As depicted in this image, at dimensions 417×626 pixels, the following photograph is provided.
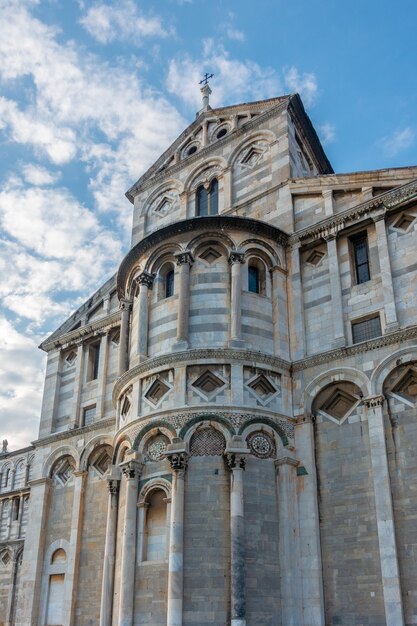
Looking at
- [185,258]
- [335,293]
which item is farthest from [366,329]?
[185,258]

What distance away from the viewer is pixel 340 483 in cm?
1648

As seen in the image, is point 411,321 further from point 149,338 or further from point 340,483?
point 149,338

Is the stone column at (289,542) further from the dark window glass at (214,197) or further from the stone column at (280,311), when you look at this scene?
the dark window glass at (214,197)

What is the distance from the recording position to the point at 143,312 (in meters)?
20.1

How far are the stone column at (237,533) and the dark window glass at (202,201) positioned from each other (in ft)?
34.0

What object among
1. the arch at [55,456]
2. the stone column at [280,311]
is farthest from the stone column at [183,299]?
the arch at [55,456]

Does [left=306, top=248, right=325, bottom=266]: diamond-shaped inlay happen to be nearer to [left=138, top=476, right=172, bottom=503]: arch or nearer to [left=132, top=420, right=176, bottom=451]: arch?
[left=132, top=420, right=176, bottom=451]: arch

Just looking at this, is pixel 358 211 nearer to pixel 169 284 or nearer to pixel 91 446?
pixel 169 284

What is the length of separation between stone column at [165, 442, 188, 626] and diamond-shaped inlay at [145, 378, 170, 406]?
1684 millimetres

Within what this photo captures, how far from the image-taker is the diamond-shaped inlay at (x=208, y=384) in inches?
699

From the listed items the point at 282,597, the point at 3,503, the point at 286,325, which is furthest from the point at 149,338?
the point at 3,503

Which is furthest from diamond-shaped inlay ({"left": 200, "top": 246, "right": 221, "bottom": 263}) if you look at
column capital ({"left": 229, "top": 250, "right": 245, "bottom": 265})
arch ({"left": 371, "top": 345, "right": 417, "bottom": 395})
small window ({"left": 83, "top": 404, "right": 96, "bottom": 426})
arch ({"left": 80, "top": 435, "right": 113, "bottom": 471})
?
small window ({"left": 83, "top": 404, "right": 96, "bottom": 426})

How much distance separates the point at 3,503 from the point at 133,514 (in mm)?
31877

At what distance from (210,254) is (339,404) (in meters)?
6.04
